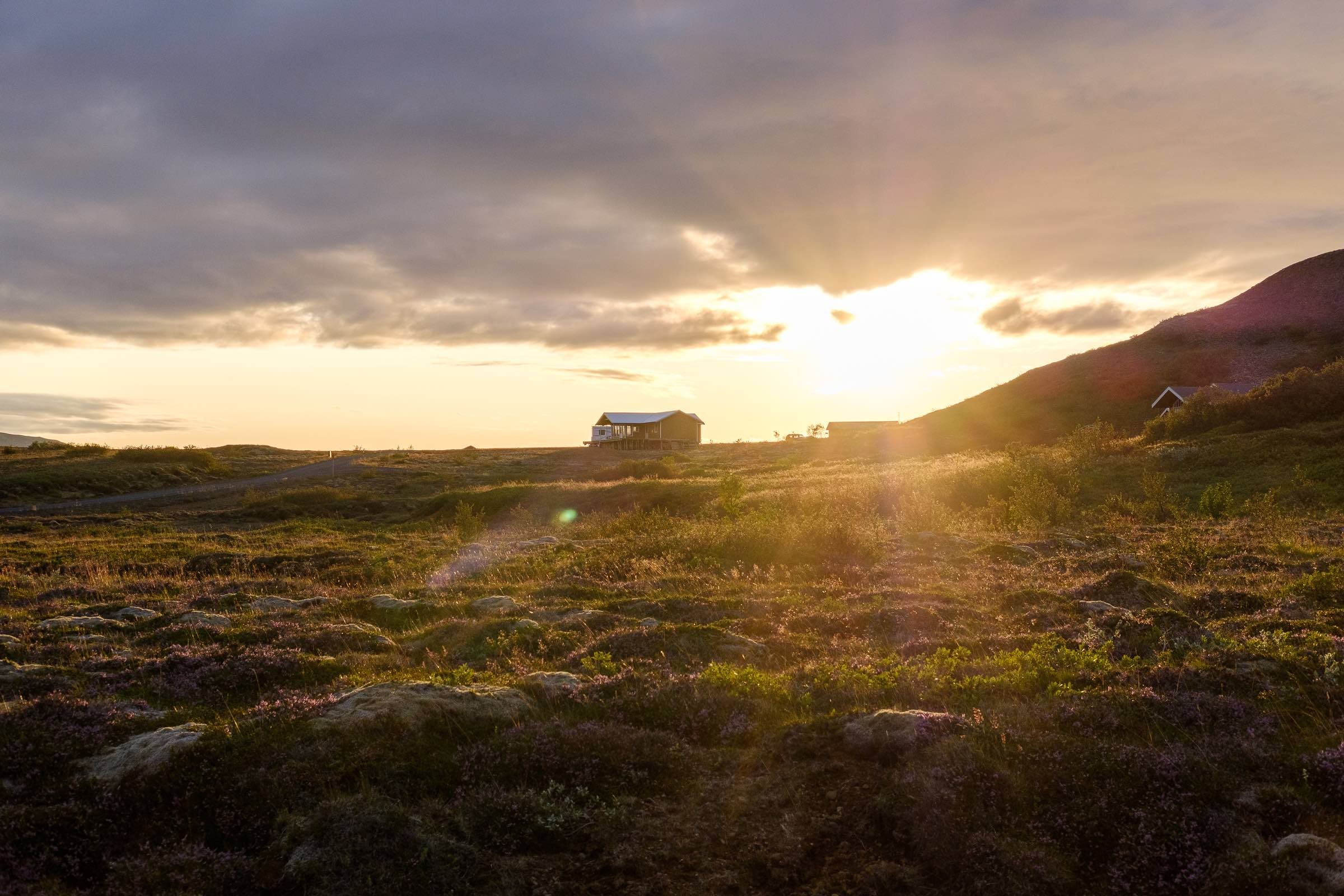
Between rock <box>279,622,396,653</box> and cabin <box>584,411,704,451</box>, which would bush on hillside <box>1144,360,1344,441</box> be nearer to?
rock <box>279,622,396,653</box>

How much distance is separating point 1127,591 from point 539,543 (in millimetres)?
17170

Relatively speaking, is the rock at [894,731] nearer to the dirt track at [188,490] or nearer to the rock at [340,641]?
the rock at [340,641]

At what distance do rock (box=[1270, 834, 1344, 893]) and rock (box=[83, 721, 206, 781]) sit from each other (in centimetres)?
813

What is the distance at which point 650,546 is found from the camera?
67.5 ft

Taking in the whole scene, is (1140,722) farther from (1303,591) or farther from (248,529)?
(248,529)

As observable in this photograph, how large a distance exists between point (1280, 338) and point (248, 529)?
9085 cm

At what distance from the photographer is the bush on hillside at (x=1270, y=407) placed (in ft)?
145

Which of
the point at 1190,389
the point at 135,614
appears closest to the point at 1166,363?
the point at 1190,389

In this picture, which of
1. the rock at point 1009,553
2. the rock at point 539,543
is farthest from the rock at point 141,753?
the rock at point 539,543

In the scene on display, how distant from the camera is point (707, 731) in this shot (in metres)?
7.51

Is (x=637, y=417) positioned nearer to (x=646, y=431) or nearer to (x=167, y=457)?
(x=646, y=431)

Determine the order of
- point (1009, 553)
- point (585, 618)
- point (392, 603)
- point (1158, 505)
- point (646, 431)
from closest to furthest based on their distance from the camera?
point (585, 618), point (392, 603), point (1009, 553), point (1158, 505), point (646, 431)

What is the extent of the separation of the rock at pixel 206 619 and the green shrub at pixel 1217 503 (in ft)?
84.8

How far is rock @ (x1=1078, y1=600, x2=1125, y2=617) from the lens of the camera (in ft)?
36.6
